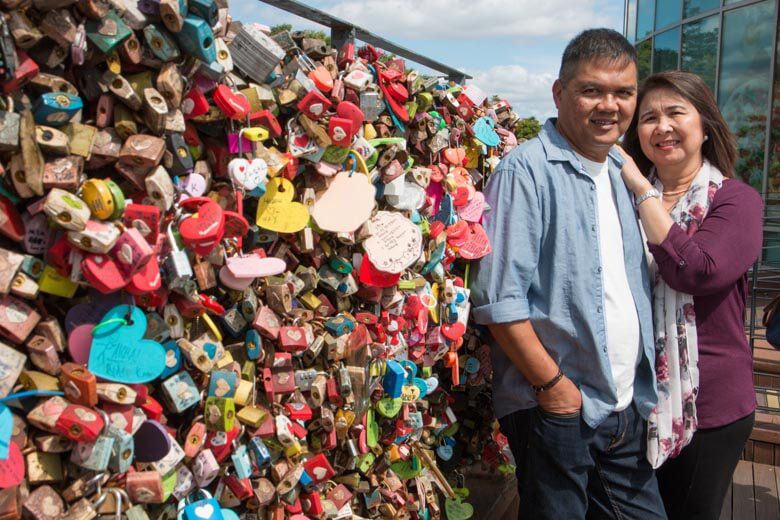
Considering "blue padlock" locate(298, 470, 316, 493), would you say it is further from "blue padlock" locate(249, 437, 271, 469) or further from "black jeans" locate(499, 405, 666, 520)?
"black jeans" locate(499, 405, 666, 520)

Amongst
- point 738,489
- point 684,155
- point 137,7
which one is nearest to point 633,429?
point 684,155

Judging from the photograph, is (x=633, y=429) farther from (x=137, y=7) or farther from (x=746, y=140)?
(x=746, y=140)

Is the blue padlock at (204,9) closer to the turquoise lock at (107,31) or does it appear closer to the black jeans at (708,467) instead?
the turquoise lock at (107,31)

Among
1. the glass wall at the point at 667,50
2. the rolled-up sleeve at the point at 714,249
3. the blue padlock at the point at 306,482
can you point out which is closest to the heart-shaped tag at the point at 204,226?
the blue padlock at the point at 306,482

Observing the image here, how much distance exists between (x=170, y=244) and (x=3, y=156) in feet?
1.07

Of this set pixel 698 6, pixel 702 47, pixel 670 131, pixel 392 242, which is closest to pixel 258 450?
pixel 392 242

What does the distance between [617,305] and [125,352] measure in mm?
1436

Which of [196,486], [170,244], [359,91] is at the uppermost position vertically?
[359,91]

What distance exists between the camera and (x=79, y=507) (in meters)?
1.19

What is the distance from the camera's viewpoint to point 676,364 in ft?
7.28

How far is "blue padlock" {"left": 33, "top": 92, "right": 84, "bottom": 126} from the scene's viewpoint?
3.60 feet

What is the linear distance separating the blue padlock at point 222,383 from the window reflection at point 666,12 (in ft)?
41.3

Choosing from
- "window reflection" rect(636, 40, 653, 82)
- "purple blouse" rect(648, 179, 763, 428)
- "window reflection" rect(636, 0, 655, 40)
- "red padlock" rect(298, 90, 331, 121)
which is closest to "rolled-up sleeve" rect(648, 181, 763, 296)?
"purple blouse" rect(648, 179, 763, 428)

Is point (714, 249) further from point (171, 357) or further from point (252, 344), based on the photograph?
point (171, 357)
